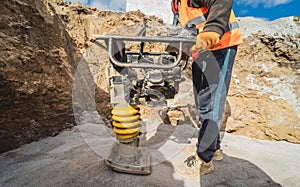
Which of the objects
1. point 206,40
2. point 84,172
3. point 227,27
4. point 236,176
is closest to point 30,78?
point 84,172

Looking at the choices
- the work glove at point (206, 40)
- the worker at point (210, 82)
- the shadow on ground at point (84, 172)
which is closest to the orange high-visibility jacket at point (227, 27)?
the worker at point (210, 82)

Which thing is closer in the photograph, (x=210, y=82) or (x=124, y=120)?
(x=124, y=120)

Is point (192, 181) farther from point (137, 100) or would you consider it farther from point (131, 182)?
point (137, 100)

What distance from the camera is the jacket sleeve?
1.05 m

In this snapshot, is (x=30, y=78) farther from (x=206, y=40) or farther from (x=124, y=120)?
(x=206, y=40)

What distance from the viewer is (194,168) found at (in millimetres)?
1377

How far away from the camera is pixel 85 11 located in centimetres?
507

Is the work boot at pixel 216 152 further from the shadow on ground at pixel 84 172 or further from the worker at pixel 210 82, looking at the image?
the worker at pixel 210 82

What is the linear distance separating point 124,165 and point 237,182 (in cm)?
90

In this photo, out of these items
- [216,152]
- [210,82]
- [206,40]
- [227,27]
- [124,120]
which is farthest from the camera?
[216,152]

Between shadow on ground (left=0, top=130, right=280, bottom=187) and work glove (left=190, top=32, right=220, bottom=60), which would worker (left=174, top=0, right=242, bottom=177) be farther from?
work glove (left=190, top=32, right=220, bottom=60)

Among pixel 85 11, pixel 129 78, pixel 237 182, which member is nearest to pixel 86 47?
pixel 85 11

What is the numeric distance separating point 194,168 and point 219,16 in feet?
3.88

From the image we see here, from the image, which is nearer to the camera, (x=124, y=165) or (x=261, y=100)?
(x=124, y=165)
